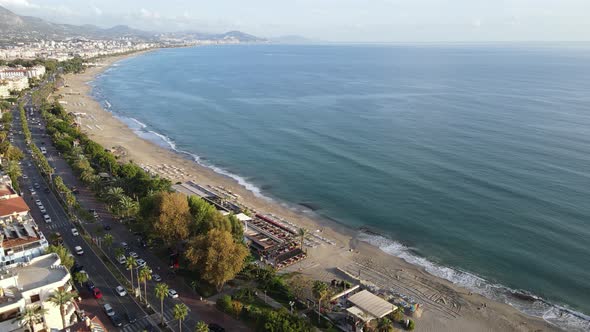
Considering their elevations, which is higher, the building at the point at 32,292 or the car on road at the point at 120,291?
the building at the point at 32,292

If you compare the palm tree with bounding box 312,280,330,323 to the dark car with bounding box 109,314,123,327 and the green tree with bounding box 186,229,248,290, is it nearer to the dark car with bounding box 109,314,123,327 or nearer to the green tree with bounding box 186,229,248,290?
the green tree with bounding box 186,229,248,290

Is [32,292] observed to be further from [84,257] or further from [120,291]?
[84,257]

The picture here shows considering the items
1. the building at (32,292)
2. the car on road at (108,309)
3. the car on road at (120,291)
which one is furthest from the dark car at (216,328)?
the building at (32,292)

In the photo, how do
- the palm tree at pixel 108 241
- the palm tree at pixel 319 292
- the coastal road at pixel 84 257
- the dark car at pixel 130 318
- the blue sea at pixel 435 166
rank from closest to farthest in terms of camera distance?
the dark car at pixel 130 318, the coastal road at pixel 84 257, the palm tree at pixel 319 292, the palm tree at pixel 108 241, the blue sea at pixel 435 166

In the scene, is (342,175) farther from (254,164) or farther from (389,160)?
(254,164)

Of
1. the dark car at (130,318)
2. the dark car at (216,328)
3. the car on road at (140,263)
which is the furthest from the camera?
the car on road at (140,263)

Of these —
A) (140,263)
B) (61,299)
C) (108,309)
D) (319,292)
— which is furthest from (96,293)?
(319,292)

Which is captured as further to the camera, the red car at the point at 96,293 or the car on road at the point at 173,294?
the car on road at the point at 173,294

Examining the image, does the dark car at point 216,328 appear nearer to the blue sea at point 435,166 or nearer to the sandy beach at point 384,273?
the sandy beach at point 384,273

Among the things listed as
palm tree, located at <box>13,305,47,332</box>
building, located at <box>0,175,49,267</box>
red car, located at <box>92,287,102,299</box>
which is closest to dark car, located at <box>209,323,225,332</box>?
red car, located at <box>92,287,102,299</box>

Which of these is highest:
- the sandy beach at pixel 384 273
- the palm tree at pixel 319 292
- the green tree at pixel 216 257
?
the green tree at pixel 216 257
